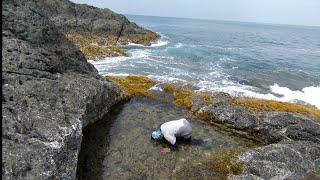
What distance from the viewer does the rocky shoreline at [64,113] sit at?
1370 cm

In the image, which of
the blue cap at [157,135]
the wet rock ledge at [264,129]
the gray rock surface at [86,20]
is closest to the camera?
the wet rock ledge at [264,129]

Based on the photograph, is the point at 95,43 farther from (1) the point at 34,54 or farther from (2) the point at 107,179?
(2) the point at 107,179

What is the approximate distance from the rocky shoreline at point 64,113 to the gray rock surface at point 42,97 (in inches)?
1.4

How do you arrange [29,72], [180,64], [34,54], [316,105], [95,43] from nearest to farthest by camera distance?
[29,72]
[34,54]
[316,105]
[180,64]
[95,43]

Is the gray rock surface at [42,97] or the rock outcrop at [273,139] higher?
the gray rock surface at [42,97]

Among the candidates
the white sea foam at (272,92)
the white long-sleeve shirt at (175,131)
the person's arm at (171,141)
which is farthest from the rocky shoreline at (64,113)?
the white sea foam at (272,92)

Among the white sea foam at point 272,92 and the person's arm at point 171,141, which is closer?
the person's arm at point 171,141

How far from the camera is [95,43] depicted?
74.1 m

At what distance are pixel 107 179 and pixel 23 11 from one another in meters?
12.0

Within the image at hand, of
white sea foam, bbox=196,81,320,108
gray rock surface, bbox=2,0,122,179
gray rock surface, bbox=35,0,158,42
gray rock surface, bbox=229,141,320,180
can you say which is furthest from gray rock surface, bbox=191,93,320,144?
gray rock surface, bbox=35,0,158,42

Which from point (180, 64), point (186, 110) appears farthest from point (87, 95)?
point (180, 64)

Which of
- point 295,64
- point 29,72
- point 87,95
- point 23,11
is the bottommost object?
point 295,64

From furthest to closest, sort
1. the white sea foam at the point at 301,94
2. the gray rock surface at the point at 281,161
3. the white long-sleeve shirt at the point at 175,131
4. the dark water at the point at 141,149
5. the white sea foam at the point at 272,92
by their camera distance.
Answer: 1. the white sea foam at the point at 301,94
2. the white sea foam at the point at 272,92
3. the white long-sleeve shirt at the point at 175,131
4. the gray rock surface at the point at 281,161
5. the dark water at the point at 141,149

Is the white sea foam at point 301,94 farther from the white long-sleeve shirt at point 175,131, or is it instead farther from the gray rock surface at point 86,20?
the gray rock surface at point 86,20
